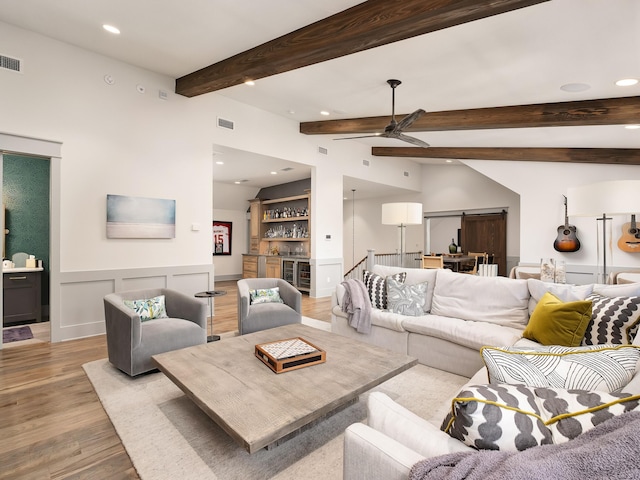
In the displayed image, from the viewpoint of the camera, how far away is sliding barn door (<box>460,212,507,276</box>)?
8.27 m

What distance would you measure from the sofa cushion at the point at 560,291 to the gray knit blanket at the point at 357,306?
1.56 m

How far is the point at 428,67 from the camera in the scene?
11.9ft

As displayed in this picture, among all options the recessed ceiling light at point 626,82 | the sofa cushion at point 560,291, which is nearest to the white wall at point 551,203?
the recessed ceiling light at point 626,82

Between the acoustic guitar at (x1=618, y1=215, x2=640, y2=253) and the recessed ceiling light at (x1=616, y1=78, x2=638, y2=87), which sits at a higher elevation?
the recessed ceiling light at (x1=616, y1=78, x2=638, y2=87)

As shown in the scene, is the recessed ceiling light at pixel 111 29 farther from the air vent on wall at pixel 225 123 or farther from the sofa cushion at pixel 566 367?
the sofa cushion at pixel 566 367

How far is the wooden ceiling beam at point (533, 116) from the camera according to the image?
387 cm

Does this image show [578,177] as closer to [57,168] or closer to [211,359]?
[211,359]

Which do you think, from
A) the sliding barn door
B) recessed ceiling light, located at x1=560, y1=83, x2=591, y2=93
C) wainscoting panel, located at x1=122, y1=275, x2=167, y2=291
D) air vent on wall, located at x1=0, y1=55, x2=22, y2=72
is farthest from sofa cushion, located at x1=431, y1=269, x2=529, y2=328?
the sliding barn door

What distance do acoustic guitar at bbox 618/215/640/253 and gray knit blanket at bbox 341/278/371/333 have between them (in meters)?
4.91

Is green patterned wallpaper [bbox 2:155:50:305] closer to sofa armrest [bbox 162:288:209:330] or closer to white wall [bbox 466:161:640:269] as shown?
sofa armrest [bbox 162:288:209:330]

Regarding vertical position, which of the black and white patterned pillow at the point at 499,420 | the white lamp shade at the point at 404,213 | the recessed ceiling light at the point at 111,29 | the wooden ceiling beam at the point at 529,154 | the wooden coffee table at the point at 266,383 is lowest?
the wooden coffee table at the point at 266,383

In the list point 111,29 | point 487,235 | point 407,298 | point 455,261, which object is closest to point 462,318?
point 407,298

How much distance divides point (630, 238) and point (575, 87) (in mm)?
3418

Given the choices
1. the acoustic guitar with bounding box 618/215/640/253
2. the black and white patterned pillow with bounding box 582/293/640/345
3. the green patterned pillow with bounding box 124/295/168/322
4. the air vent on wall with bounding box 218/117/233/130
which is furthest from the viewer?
the acoustic guitar with bounding box 618/215/640/253
